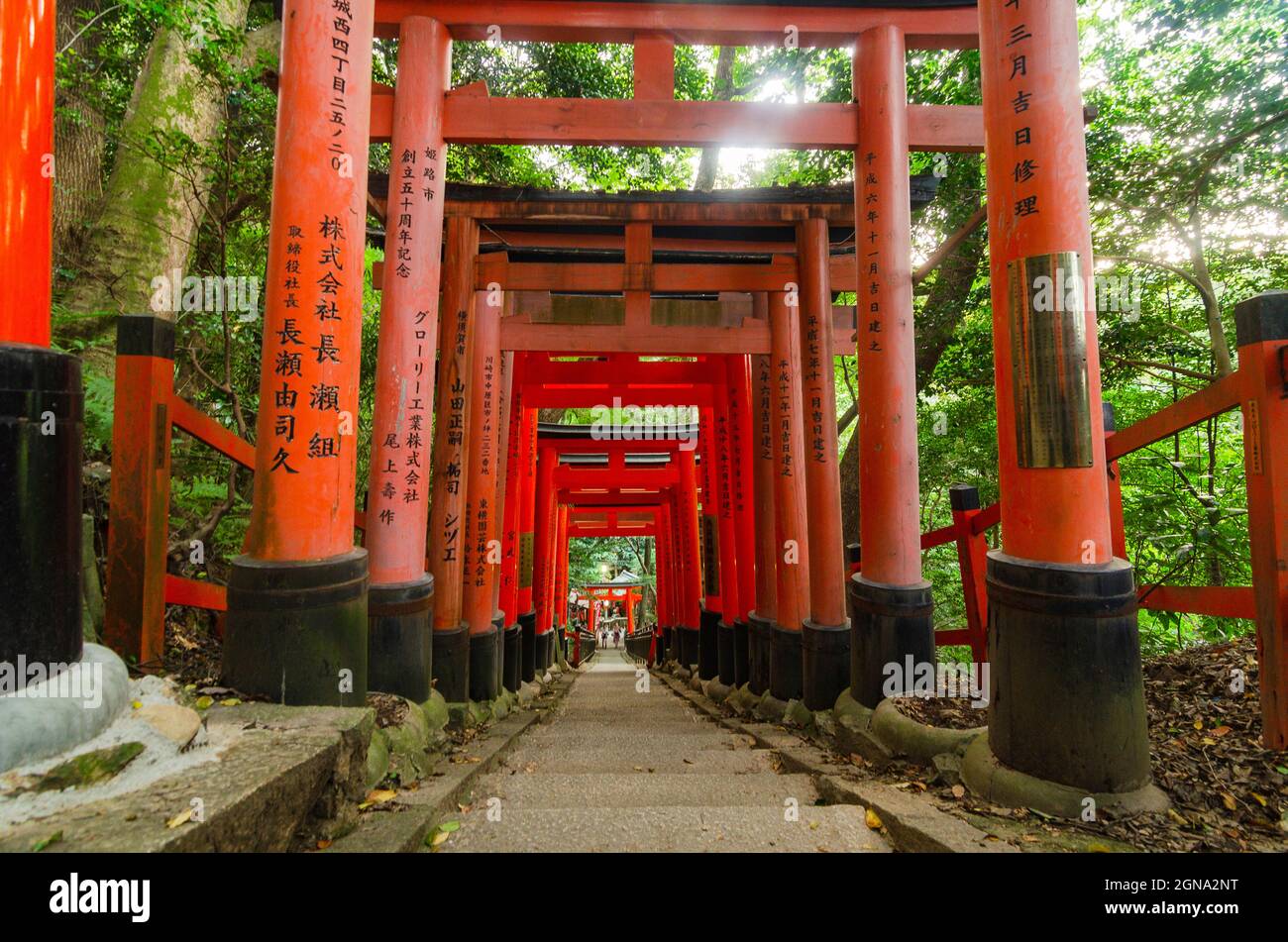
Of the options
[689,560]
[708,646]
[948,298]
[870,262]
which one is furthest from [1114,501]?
[689,560]

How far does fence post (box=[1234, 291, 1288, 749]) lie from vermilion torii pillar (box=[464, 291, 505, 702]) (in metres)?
5.45

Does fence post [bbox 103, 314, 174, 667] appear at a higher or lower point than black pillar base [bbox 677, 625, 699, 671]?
higher

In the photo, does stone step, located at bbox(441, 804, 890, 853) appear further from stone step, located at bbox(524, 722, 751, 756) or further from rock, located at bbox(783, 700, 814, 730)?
rock, located at bbox(783, 700, 814, 730)

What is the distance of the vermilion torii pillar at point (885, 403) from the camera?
4.33 m

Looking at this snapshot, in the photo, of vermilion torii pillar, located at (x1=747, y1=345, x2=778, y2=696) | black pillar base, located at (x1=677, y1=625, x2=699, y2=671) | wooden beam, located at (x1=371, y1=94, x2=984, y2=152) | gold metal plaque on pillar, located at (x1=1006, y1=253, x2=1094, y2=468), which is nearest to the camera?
gold metal plaque on pillar, located at (x1=1006, y1=253, x2=1094, y2=468)

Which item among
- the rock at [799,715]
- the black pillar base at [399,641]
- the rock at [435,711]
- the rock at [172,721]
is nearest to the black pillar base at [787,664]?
the rock at [799,715]

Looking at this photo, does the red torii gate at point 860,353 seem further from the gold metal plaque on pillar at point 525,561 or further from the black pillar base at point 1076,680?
the gold metal plaque on pillar at point 525,561

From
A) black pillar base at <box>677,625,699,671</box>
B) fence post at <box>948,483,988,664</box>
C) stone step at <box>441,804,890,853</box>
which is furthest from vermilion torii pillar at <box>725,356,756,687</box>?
stone step at <box>441,804,890,853</box>

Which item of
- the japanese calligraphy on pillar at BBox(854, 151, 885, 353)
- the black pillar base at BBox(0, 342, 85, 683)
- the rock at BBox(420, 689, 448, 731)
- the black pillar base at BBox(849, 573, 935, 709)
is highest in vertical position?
the japanese calligraphy on pillar at BBox(854, 151, 885, 353)

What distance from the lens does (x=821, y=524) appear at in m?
5.54

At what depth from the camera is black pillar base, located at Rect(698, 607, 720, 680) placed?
11414 millimetres

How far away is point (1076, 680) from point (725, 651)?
7.84 metres

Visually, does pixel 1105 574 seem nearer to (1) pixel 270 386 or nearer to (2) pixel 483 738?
(1) pixel 270 386

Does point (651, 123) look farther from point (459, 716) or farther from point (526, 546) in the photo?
point (526, 546)
